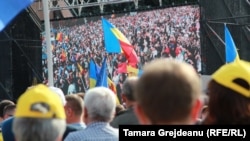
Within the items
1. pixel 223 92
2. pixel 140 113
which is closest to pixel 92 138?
pixel 223 92

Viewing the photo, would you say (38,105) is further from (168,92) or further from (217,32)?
(217,32)

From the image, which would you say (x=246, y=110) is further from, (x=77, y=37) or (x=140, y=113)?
(x=77, y=37)

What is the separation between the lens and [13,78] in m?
16.4

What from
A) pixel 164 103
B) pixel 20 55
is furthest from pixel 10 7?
pixel 164 103

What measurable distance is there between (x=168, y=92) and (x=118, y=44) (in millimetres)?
11016

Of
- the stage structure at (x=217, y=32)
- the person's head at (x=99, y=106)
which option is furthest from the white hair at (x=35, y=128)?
the stage structure at (x=217, y=32)

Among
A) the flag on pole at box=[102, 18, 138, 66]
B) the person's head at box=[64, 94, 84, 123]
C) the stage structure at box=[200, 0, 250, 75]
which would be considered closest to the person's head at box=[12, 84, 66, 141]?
the person's head at box=[64, 94, 84, 123]

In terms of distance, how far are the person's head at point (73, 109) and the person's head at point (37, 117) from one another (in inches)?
99.7

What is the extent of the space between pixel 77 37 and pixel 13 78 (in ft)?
6.78

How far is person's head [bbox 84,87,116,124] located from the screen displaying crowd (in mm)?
10059

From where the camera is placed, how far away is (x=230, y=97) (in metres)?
3.00

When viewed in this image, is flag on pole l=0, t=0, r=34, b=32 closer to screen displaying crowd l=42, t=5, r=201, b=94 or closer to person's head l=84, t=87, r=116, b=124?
person's head l=84, t=87, r=116, b=124

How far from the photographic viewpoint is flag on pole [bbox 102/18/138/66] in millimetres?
13141

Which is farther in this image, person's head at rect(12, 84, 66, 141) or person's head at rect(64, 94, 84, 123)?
person's head at rect(64, 94, 84, 123)
